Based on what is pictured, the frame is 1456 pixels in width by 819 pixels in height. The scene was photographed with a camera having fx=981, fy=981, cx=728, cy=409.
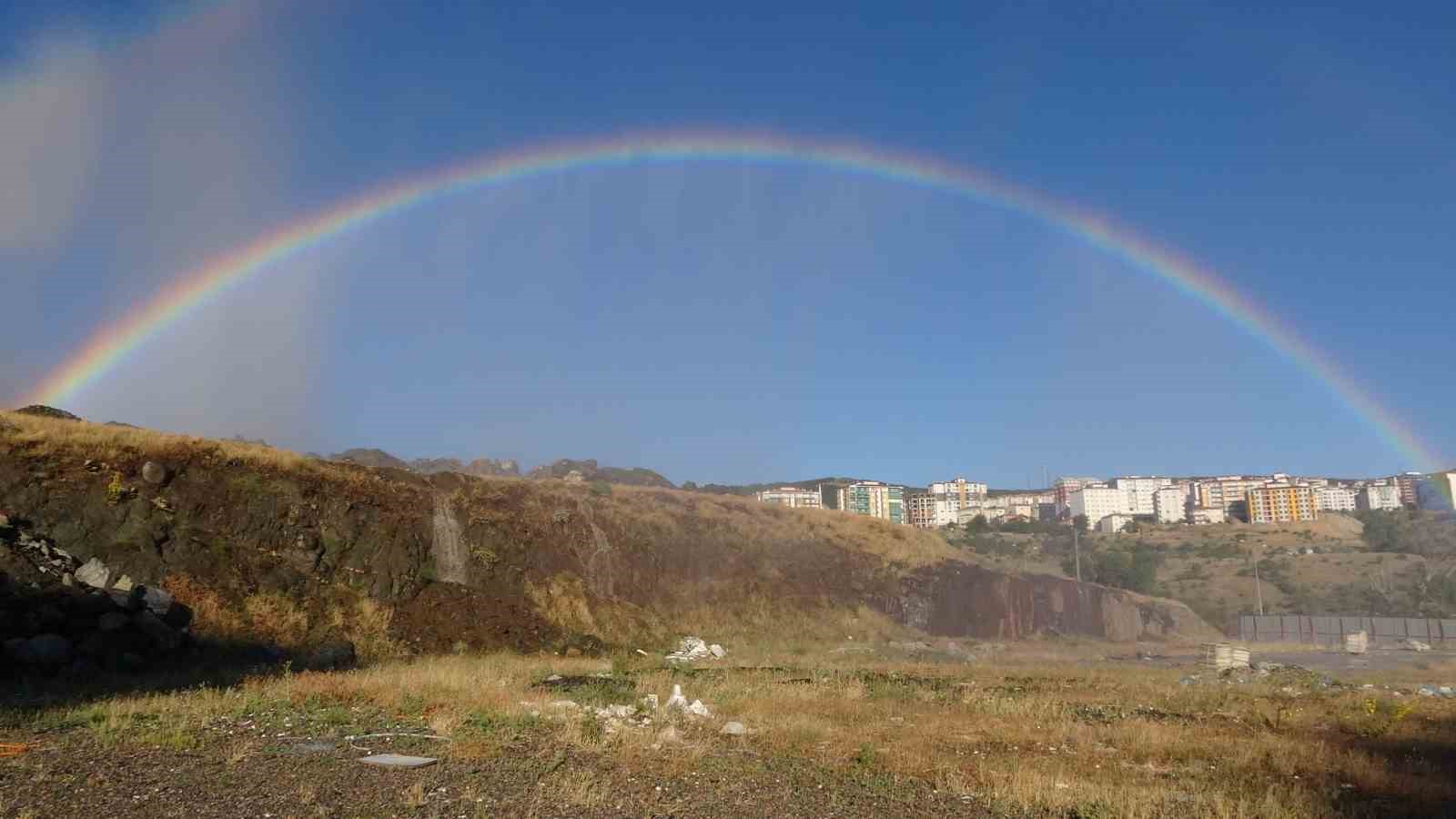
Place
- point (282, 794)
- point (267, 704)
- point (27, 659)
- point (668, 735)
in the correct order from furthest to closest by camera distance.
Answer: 1. point (27, 659)
2. point (267, 704)
3. point (668, 735)
4. point (282, 794)

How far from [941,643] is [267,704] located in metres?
35.3

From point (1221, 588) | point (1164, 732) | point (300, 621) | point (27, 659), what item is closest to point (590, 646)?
point (300, 621)

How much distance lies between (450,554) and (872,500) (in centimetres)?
12476

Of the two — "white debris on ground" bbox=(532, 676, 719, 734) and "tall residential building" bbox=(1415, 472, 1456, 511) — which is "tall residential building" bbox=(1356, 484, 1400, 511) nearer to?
"tall residential building" bbox=(1415, 472, 1456, 511)

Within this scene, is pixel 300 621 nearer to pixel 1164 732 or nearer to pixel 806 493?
pixel 1164 732

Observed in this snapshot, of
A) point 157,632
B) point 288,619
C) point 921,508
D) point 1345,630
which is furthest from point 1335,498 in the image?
point 157,632

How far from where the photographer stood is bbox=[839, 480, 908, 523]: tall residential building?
150m

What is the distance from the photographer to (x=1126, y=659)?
41812 mm

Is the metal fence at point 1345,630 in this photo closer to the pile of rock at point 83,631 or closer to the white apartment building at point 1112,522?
the pile of rock at point 83,631

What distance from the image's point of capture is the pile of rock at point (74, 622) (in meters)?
17.0

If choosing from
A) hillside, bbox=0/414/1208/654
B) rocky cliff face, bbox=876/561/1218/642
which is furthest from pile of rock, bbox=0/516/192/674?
rocky cliff face, bbox=876/561/1218/642

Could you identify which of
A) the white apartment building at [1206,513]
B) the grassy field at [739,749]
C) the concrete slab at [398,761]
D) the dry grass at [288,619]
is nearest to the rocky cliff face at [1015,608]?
the grassy field at [739,749]

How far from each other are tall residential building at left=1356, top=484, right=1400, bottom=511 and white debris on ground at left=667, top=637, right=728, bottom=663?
536ft

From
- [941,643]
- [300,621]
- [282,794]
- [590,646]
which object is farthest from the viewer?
[941,643]
